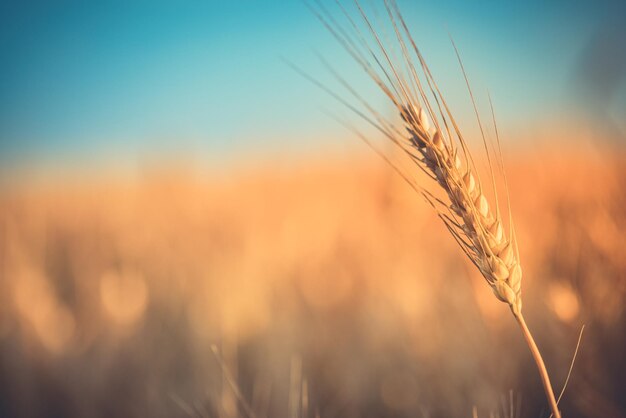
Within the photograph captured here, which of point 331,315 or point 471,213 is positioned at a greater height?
point 471,213

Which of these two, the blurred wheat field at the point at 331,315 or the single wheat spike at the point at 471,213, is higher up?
the single wheat spike at the point at 471,213

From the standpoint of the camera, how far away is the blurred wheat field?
1426 mm

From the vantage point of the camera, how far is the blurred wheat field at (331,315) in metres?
1.43

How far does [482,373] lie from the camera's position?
1.54 meters

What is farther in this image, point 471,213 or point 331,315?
point 331,315

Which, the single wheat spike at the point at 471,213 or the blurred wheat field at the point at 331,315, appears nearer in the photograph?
the single wheat spike at the point at 471,213

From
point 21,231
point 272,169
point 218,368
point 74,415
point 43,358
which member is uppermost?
point 21,231

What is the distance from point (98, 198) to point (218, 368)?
3136mm

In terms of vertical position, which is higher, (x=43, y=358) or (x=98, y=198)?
(x=98, y=198)

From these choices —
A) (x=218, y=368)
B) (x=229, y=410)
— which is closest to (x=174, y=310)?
(x=218, y=368)

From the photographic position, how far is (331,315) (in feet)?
7.07

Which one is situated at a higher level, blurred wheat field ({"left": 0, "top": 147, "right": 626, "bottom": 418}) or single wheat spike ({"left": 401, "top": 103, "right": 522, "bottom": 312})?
single wheat spike ({"left": 401, "top": 103, "right": 522, "bottom": 312})

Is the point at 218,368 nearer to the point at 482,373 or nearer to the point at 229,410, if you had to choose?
the point at 229,410

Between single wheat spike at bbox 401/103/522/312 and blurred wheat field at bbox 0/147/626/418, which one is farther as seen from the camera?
blurred wheat field at bbox 0/147/626/418
